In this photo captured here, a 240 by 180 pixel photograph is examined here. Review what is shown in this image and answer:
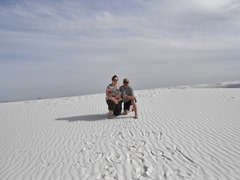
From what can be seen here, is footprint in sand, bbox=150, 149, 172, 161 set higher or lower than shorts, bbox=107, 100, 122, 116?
lower

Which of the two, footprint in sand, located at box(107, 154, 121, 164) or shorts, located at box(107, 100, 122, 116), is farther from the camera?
shorts, located at box(107, 100, 122, 116)

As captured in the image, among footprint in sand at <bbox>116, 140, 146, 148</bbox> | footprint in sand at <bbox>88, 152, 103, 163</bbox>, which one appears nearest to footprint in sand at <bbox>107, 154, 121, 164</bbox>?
footprint in sand at <bbox>88, 152, 103, 163</bbox>

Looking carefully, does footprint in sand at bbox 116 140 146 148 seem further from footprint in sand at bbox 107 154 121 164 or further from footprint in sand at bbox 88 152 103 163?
footprint in sand at bbox 88 152 103 163

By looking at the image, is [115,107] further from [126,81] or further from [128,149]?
[128,149]

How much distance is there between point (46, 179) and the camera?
421 centimetres

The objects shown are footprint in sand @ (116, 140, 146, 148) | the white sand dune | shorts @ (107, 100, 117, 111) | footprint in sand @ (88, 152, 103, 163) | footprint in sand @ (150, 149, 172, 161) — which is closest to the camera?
the white sand dune

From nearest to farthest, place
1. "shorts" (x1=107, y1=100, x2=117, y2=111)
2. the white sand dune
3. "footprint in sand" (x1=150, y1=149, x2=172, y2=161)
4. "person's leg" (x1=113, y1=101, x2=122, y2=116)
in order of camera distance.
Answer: the white sand dune < "footprint in sand" (x1=150, y1=149, x2=172, y2=161) < "shorts" (x1=107, y1=100, x2=117, y2=111) < "person's leg" (x1=113, y1=101, x2=122, y2=116)

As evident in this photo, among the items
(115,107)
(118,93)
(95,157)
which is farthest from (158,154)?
(115,107)

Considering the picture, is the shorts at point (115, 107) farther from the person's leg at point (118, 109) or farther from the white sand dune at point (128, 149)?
the white sand dune at point (128, 149)

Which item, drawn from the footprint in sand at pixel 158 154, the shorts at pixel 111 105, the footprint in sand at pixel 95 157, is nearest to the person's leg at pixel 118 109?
the shorts at pixel 111 105

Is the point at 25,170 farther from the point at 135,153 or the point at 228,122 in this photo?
the point at 228,122

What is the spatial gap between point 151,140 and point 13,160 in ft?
11.2

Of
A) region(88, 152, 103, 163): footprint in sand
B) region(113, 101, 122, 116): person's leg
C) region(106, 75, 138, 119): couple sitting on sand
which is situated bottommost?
region(88, 152, 103, 163): footprint in sand

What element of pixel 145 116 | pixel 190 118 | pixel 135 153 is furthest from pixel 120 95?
pixel 135 153
